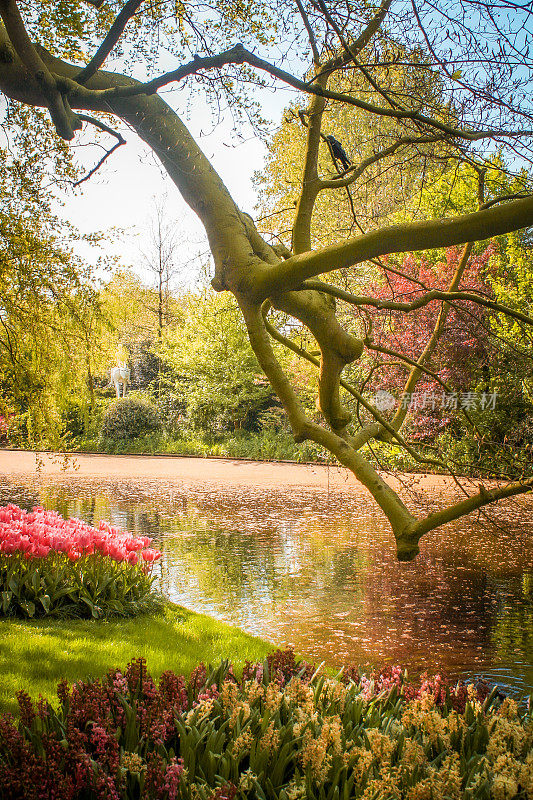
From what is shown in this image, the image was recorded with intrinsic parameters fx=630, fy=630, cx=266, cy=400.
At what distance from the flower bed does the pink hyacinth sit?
108 inches

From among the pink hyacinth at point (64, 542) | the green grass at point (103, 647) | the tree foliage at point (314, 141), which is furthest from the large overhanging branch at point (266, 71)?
the pink hyacinth at point (64, 542)

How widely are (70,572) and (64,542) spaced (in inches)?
9.8

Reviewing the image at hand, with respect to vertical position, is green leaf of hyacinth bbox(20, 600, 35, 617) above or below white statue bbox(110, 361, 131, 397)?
below

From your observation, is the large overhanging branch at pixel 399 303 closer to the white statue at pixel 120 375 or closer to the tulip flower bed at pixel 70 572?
the tulip flower bed at pixel 70 572

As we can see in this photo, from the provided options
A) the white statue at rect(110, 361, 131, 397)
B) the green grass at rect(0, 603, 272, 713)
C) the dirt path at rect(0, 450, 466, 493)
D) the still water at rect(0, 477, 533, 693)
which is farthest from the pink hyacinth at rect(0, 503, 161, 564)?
the white statue at rect(110, 361, 131, 397)

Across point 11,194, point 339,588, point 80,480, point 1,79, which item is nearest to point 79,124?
point 1,79

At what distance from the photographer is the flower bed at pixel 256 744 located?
5.90ft

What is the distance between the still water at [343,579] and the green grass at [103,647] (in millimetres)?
626

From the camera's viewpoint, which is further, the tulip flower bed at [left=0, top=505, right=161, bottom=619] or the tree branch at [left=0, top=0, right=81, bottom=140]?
the tulip flower bed at [left=0, top=505, right=161, bottom=619]

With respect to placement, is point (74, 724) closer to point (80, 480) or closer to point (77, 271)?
point (77, 271)

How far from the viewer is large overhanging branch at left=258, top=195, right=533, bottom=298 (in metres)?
1.86

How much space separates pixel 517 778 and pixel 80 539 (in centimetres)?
413

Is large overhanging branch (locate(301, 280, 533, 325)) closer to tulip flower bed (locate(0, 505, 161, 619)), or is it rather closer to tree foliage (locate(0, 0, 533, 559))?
tree foliage (locate(0, 0, 533, 559))

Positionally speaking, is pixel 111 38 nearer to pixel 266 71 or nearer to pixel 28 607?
pixel 266 71
